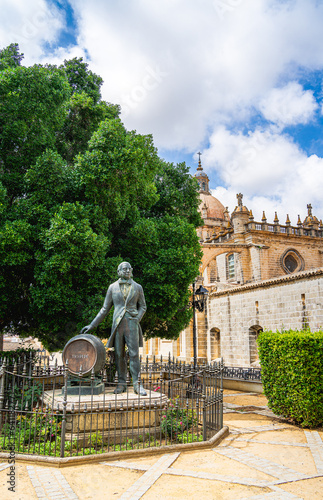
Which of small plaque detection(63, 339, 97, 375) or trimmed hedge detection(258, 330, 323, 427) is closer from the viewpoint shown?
small plaque detection(63, 339, 97, 375)

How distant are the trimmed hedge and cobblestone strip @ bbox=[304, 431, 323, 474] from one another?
0.46m

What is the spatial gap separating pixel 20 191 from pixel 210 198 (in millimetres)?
49259

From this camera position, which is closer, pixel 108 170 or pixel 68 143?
pixel 108 170

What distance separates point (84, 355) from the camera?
7.03 meters

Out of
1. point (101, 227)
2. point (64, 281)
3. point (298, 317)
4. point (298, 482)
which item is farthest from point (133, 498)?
point (298, 317)

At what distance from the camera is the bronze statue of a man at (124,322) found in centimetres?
729

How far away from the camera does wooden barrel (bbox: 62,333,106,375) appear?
22.7 ft

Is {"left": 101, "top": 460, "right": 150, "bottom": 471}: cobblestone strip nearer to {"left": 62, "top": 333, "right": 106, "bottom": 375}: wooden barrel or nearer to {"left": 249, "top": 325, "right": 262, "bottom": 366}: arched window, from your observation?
{"left": 62, "top": 333, "right": 106, "bottom": 375}: wooden barrel

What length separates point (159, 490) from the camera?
4344 millimetres

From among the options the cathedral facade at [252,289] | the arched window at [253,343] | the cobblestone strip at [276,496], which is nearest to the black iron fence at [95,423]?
the cobblestone strip at [276,496]

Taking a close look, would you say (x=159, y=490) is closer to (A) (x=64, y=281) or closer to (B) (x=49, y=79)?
(A) (x=64, y=281)

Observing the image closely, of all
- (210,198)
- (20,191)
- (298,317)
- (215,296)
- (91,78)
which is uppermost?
(210,198)

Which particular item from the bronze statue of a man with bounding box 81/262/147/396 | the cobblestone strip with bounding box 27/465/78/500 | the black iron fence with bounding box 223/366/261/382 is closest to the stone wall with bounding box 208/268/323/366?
the black iron fence with bounding box 223/366/261/382

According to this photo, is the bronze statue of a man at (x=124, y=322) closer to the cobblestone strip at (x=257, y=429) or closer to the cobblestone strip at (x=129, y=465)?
the cobblestone strip at (x=129, y=465)
